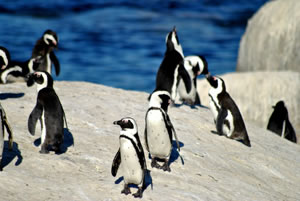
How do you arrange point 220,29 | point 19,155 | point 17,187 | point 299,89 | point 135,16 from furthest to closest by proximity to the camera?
point 135,16 < point 220,29 < point 299,89 < point 19,155 < point 17,187

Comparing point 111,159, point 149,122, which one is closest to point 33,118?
point 111,159

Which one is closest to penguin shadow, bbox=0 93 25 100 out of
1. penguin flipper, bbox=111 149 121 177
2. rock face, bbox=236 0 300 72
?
penguin flipper, bbox=111 149 121 177

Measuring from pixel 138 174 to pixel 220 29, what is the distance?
955 inches

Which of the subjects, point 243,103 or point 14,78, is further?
point 243,103

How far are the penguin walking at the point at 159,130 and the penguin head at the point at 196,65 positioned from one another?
3287 mm

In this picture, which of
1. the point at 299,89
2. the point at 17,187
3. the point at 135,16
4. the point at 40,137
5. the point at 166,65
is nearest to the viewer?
the point at 17,187

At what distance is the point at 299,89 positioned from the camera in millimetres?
11719

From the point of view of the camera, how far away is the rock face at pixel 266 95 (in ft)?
38.5

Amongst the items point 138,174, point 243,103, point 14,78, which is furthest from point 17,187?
point 243,103

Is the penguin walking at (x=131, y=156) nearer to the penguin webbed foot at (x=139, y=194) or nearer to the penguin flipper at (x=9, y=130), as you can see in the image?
the penguin webbed foot at (x=139, y=194)

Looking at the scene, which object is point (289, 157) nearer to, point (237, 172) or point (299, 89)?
point (237, 172)

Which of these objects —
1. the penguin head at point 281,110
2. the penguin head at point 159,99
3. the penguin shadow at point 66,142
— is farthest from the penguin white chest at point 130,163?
the penguin head at point 281,110

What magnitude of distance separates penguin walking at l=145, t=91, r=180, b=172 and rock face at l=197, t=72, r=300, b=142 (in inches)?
250

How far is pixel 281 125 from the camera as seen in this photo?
10047 millimetres
